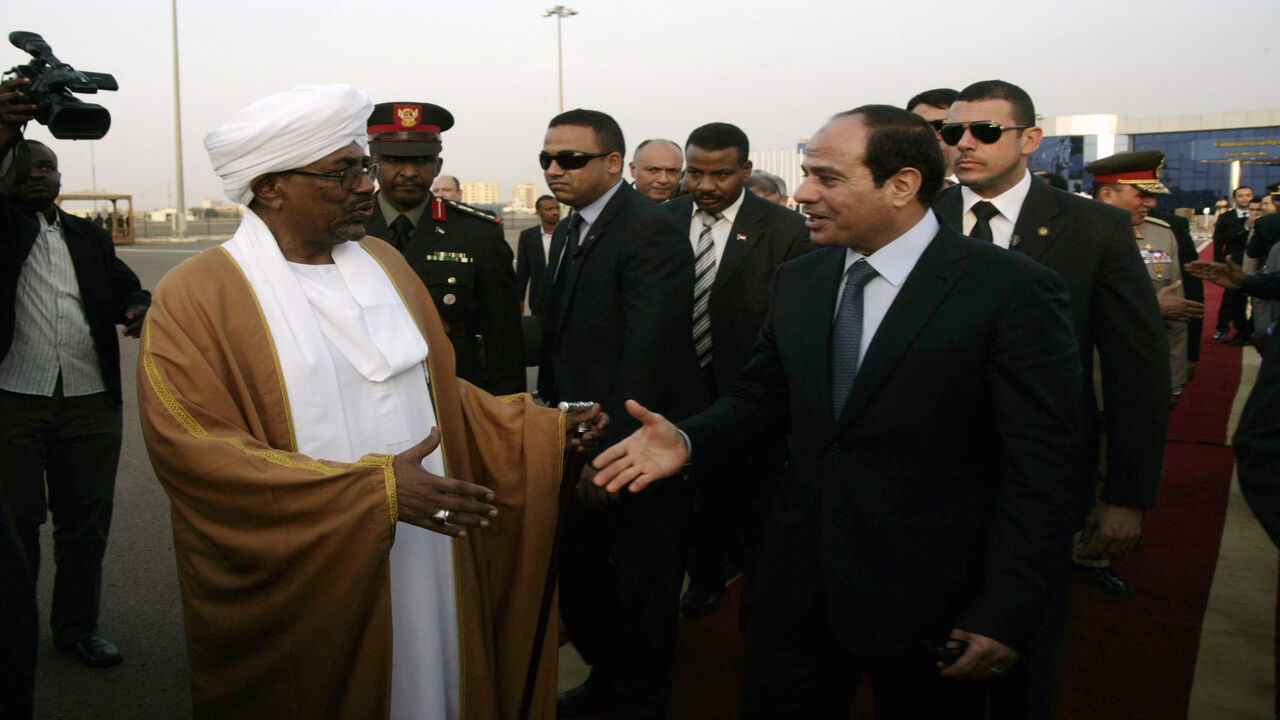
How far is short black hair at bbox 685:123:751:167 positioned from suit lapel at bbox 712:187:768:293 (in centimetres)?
31

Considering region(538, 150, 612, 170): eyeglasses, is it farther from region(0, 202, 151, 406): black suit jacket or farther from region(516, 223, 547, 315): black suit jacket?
region(0, 202, 151, 406): black suit jacket

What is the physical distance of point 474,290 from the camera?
4.44 metres

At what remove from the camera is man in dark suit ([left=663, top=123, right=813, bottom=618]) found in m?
4.79

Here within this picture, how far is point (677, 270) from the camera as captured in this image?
12.4 ft

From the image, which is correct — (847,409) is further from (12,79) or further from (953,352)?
(12,79)

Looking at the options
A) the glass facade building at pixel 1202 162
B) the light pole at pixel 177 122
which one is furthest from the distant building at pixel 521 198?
the glass facade building at pixel 1202 162

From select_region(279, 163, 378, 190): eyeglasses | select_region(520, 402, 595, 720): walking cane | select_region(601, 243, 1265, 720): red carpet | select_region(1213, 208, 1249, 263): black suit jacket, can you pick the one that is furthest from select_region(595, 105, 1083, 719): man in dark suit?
select_region(1213, 208, 1249, 263): black suit jacket

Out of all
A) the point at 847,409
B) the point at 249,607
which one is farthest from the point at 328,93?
the point at 847,409

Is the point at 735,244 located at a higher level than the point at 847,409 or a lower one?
higher

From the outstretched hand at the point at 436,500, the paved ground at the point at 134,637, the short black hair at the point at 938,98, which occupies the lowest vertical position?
the paved ground at the point at 134,637

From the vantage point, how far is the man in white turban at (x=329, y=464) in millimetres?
2324

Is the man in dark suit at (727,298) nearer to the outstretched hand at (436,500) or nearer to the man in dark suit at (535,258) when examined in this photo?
the man in dark suit at (535,258)

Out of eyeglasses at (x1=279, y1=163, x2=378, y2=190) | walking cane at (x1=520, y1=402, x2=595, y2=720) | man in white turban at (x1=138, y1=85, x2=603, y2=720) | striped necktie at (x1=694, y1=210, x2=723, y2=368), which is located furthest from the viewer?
striped necktie at (x1=694, y1=210, x2=723, y2=368)

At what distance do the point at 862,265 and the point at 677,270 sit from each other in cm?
131
